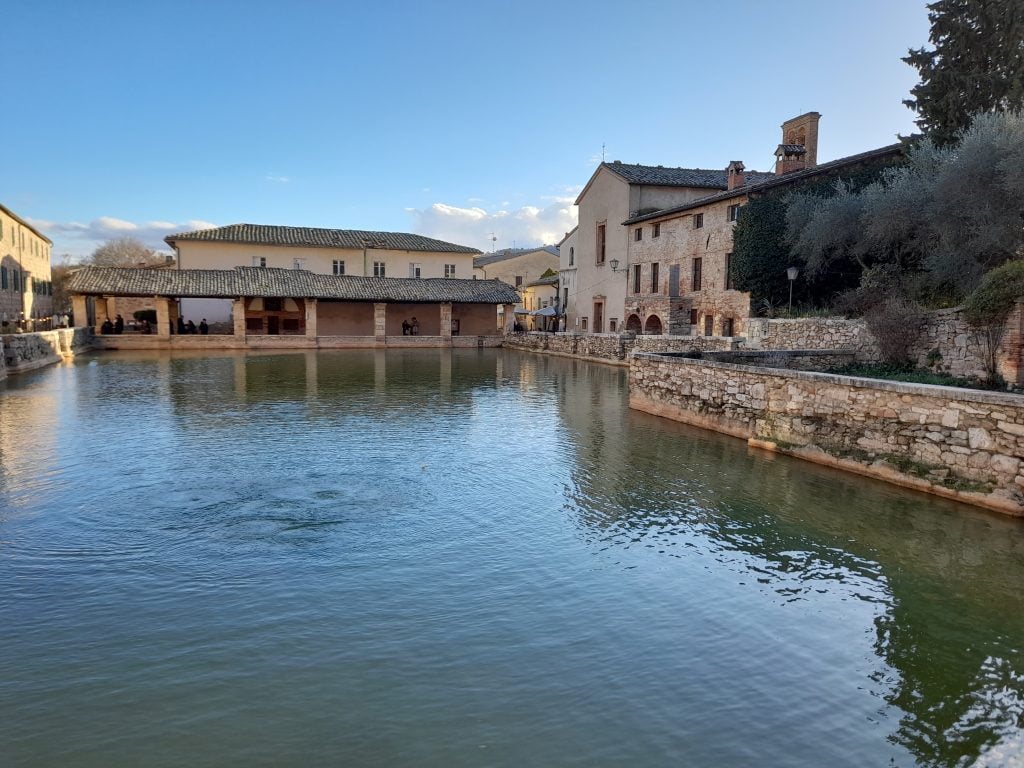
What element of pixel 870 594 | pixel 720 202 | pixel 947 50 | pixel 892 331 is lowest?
pixel 870 594

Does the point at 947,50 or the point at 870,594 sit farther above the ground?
the point at 947,50

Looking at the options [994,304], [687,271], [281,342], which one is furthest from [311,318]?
[994,304]

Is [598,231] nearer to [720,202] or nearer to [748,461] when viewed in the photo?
[720,202]

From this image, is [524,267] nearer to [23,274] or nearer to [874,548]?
[23,274]

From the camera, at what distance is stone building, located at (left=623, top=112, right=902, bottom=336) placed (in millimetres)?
27906

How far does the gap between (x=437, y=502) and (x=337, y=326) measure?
121 ft

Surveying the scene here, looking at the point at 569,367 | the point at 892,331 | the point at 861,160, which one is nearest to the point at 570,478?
the point at 892,331

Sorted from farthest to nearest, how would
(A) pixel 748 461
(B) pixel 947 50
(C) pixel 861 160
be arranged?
(C) pixel 861 160
(B) pixel 947 50
(A) pixel 748 461

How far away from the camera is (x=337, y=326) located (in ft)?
144

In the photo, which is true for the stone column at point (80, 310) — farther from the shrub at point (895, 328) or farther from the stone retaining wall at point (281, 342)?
the shrub at point (895, 328)

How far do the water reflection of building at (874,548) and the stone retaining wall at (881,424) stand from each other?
38cm

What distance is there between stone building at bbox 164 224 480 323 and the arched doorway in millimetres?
20515

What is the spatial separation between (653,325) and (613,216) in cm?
753

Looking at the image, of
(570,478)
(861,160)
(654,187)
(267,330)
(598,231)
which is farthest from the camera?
(267,330)
